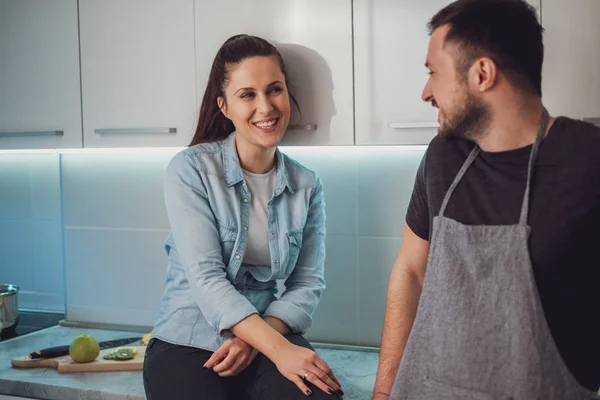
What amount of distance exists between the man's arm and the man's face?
Answer: 27 cm

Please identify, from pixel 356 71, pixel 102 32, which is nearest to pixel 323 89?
pixel 356 71

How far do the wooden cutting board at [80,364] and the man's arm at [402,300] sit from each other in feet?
2.66

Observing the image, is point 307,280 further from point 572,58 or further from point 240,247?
point 572,58

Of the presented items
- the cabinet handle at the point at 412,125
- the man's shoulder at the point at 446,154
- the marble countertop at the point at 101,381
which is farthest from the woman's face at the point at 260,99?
the marble countertop at the point at 101,381

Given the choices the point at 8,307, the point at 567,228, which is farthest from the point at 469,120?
the point at 8,307

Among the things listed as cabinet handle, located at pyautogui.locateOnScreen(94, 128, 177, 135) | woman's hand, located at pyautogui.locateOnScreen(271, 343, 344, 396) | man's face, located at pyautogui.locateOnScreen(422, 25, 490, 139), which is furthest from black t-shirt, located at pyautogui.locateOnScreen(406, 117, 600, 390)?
cabinet handle, located at pyautogui.locateOnScreen(94, 128, 177, 135)

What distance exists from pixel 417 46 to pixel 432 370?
82cm

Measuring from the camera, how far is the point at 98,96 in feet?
7.22

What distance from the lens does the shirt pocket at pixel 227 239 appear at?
6.02ft

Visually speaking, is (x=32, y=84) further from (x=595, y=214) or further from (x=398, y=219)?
(x=595, y=214)

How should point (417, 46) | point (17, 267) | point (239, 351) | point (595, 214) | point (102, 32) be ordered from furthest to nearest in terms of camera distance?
point (17, 267)
point (102, 32)
point (417, 46)
point (239, 351)
point (595, 214)

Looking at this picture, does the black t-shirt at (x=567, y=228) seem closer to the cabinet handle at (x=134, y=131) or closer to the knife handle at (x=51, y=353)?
the cabinet handle at (x=134, y=131)

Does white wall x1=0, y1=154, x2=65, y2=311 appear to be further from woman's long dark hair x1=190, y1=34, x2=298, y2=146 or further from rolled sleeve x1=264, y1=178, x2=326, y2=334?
rolled sleeve x1=264, y1=178, x2=326, y2=334

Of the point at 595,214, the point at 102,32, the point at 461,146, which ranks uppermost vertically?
the point at 102,32
